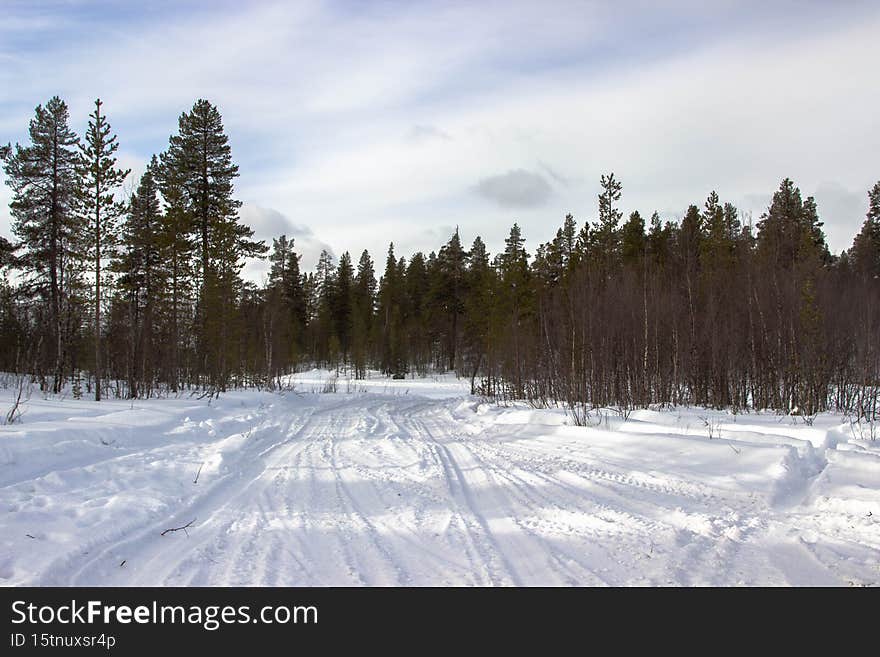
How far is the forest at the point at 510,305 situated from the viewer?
18.2 metres

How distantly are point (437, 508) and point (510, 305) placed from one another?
2767 cm

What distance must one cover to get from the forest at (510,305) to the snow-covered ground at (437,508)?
215 inches

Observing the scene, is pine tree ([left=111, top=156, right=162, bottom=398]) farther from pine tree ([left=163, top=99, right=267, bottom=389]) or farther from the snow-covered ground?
the snow-covered ground

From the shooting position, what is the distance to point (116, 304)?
24734 millimetres

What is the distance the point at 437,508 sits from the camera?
632 cm

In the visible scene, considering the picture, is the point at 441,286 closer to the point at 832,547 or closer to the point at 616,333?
the point at 616,333

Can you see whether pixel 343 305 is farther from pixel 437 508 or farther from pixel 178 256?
pixel 437 508

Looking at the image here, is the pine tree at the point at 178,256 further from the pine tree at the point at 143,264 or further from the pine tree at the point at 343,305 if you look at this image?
the pine tree at the point at 343,305

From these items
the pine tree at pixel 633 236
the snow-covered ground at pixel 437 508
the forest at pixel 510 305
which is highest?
the pine tree at pixel 633 236

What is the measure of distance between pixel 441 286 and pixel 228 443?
45.6 meters

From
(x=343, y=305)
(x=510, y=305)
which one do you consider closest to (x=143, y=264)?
(x=510, y=305)

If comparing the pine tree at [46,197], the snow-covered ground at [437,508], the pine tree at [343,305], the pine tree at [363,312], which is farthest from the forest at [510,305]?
the pine tree at [343,305]
